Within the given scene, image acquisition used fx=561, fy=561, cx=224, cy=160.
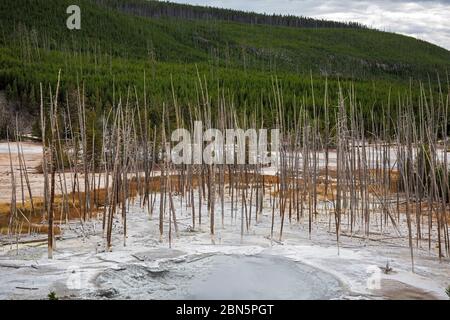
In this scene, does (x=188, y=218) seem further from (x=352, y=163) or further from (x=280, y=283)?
(x=280, y=283)

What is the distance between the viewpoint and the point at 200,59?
63750mm

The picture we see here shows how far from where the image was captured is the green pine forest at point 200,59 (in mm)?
32969

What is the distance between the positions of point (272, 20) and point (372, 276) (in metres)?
108

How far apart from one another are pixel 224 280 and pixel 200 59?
192 ft

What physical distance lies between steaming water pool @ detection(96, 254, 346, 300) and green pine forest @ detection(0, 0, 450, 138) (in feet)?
8.44

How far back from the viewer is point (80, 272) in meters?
6.91

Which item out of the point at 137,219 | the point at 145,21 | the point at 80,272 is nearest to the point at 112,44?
the point at 145,21

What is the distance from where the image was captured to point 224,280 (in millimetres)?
6863

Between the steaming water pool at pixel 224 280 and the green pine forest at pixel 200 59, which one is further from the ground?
the green pine forest at pixel 200 59

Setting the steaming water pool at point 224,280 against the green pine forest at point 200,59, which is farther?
the green pine forest at point 200,59

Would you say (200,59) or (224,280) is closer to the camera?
(224,280)

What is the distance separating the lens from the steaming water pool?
6.36 metres

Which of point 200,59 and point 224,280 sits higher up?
point 200,59

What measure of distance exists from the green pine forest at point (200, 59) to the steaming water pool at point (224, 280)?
2573mm
